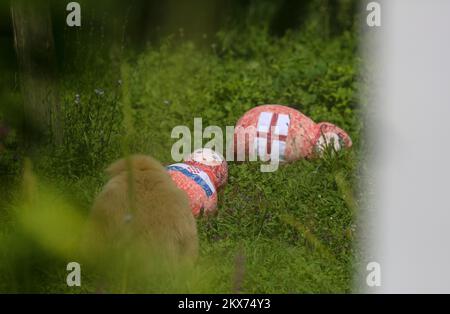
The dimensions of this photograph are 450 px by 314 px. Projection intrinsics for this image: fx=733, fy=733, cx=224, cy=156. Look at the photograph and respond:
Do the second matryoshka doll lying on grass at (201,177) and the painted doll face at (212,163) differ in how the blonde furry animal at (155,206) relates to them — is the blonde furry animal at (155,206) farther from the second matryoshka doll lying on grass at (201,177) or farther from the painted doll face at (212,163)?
the painted doll face at (212,163)

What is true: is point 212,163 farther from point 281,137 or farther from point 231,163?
point 281,137

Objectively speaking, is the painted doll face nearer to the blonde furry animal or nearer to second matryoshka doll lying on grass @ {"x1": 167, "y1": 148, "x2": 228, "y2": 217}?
second matryoshka doll lying on grass @ {"x1": 167, "y1": 148, "x2": 228, "y2": 217}

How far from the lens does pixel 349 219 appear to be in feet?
13.8

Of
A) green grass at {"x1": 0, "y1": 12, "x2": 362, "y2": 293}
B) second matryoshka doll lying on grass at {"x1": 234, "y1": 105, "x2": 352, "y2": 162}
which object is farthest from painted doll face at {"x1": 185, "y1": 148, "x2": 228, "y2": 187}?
second matryoshka doll lying on grass at {"x1": 234, "y1": 105, "x2": 352, "y2": 162}

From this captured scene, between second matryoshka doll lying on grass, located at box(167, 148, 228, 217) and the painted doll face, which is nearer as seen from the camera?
second matryoshka doll lying on grass, located at box(167, 148, 228, 217)

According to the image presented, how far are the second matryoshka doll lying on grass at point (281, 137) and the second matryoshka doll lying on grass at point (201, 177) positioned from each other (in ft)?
1.64

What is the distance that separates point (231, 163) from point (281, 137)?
0.41m

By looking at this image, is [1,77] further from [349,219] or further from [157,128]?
[157,128]

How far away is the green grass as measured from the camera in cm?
149

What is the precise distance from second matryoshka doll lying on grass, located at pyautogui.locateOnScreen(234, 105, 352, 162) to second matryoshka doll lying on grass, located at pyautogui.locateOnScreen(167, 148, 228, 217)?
50cm

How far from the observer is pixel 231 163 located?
5012mm

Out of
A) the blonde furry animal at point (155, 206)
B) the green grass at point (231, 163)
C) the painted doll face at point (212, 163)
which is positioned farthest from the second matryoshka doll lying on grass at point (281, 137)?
the blonde furry animal at point (155, 206)

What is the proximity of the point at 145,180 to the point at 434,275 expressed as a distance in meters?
2.29

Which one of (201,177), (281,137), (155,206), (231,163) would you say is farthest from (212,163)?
(155,206)
